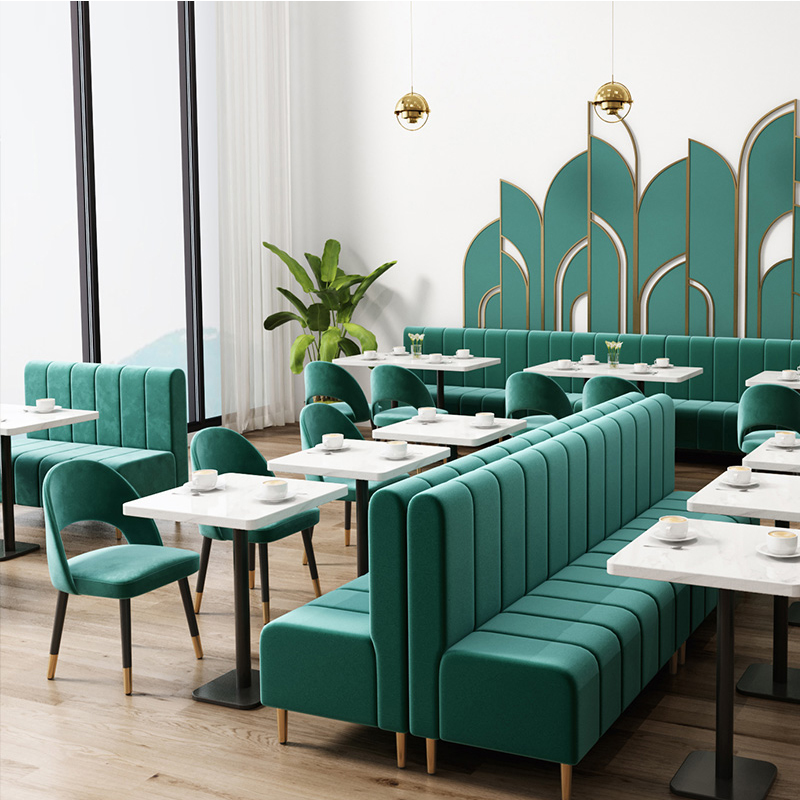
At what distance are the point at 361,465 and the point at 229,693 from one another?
1.04 meters

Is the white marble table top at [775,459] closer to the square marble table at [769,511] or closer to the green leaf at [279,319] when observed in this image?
the square marble table at [769,511]

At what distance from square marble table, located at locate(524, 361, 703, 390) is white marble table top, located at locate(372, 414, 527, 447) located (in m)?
1.99

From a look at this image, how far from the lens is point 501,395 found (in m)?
8.33

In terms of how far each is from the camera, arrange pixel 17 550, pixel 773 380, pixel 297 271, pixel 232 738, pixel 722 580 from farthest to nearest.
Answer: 1. pixel 297 271
2. pixel 773 380
3. pixel 17 550
4. pixel 232 738
5. pixel 722 580

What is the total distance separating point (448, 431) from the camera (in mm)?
4988

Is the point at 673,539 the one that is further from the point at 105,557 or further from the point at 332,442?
the point at 105,557

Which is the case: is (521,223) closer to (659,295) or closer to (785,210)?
(659,295)

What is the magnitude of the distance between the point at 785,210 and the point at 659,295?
3.61 ft

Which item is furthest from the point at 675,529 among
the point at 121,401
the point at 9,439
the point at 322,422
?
the point at 121,401

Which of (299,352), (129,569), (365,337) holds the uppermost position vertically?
(365,337)

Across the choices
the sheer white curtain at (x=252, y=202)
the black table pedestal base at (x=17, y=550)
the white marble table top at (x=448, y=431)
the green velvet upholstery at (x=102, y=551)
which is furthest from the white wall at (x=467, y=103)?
the green velvet upholstery at (x=102, y=551)

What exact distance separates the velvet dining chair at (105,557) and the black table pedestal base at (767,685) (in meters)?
2.05

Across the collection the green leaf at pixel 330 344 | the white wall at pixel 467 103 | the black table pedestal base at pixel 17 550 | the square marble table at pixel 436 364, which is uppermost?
the white wall at pixel 467 103

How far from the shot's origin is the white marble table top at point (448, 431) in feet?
15.8
